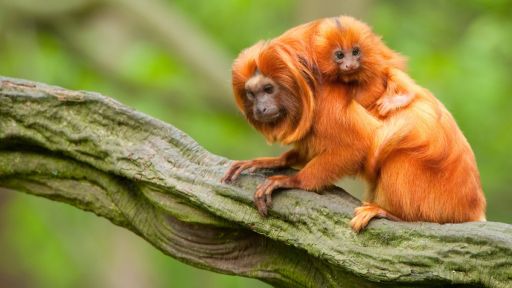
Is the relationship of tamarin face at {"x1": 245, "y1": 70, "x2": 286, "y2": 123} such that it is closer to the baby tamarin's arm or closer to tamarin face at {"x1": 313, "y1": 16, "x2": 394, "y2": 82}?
tamarin face at {"x1": 313, "y1": 16, "x2": 394, "y2": 82}

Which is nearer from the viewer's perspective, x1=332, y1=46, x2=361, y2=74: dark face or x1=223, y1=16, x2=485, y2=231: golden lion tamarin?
x1=223, y1=16, x2=485, y2=231: golden lion tamarin

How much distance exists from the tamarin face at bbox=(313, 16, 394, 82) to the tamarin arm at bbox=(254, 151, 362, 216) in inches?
15.5

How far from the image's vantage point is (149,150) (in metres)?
4.65

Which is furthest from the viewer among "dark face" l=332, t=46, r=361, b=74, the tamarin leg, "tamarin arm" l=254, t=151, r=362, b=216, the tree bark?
"dark face" l=332, t=46, r=361, b=74

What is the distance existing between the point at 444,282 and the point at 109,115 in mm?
1870

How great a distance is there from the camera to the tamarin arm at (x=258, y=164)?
4539mm

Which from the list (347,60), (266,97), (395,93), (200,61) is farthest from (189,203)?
(200,61)

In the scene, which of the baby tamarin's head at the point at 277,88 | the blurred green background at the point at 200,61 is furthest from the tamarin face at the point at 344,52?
the blurred green background at the point at 200,61

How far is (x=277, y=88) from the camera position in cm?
458

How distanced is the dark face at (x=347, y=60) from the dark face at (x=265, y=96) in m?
0.32

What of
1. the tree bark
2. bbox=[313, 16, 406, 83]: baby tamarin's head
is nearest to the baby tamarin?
bbox=[313, 16, 406, 83]: baby tamarin's head

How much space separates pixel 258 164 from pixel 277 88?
416mm

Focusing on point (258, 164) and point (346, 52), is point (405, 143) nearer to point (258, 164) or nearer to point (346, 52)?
point (346, 52)

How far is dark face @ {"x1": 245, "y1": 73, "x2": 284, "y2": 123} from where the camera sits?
4.59 meters
